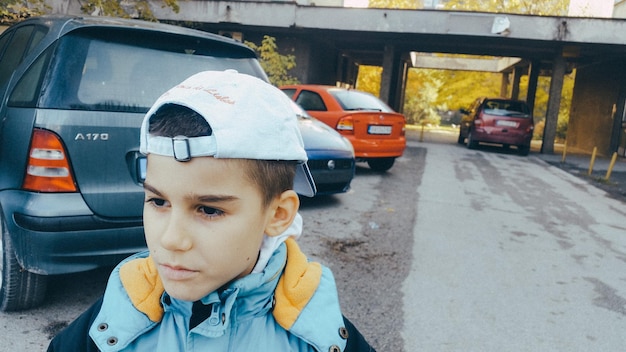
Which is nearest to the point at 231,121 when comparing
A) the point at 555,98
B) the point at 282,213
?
the point at 282,213

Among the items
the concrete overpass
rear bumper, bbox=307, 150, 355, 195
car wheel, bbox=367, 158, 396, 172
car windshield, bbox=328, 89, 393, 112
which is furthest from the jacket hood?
the concrete overpass

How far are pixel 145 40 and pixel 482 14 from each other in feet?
47.9

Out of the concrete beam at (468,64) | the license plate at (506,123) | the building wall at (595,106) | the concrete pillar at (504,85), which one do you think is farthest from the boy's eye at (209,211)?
the concrete pillar at (504,85)

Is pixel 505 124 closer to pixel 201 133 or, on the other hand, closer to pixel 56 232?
pixel 56 232

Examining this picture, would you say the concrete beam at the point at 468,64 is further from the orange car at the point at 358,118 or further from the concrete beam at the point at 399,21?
the orange car at the point at 358,118

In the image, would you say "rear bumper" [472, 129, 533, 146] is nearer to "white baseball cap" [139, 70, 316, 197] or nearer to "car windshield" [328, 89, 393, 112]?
"car windshield" [328, 89, 393, 112]

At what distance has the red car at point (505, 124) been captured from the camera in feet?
52.5

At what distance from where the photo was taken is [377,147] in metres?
9.08

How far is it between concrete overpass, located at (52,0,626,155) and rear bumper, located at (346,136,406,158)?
7970 millimetres

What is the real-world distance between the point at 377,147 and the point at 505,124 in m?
8.50

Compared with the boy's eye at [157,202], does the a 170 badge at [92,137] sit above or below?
below

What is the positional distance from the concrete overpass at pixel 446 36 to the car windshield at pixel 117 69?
36.8 feet

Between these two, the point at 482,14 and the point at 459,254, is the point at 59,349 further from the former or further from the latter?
the point at 482,14

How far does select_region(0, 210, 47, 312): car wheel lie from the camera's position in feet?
9.46
